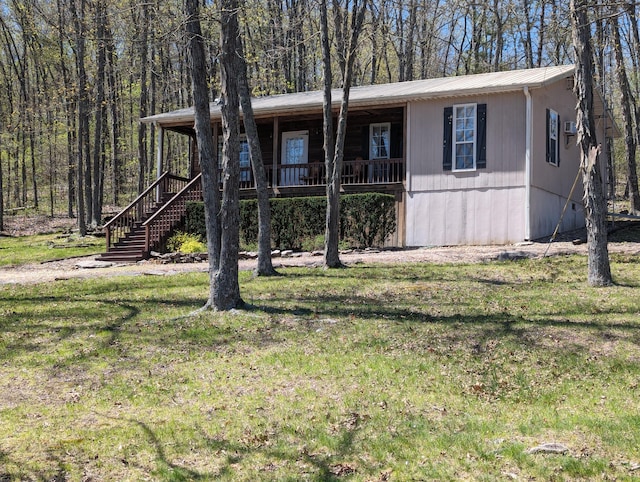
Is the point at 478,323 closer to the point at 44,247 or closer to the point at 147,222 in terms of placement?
the point at 147,222

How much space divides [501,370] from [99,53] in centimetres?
2206

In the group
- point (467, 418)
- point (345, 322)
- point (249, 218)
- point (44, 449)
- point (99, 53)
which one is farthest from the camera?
point (99, 53)

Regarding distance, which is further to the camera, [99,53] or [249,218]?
[99,53]

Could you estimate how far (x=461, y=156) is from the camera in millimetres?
18547

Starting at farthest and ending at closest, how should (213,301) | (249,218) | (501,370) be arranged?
(249,218) → (213,301) → (501,370)

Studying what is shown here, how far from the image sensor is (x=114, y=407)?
21.8ft

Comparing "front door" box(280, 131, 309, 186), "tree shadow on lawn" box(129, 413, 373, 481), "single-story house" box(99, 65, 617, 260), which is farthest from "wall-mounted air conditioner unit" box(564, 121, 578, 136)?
"tree shadow on lawn" box(129, 413, 373, 481)

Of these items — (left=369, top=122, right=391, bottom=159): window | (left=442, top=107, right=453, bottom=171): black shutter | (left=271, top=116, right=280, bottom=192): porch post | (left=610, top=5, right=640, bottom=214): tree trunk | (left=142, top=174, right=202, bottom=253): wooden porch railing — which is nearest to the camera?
(left=442, top=107, right=453, bottom=171): black shutter

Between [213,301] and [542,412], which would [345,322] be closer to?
[213,301]

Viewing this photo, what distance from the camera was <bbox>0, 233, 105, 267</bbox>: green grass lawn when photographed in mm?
20141

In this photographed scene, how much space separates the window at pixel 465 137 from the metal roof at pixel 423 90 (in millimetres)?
488

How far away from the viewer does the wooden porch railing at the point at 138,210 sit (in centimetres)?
1959

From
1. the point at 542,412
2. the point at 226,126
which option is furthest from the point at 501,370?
the point at 226,126

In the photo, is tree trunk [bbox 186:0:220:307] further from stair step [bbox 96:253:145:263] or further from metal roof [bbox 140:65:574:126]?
metal roof [bbox 140:65:574:126]
